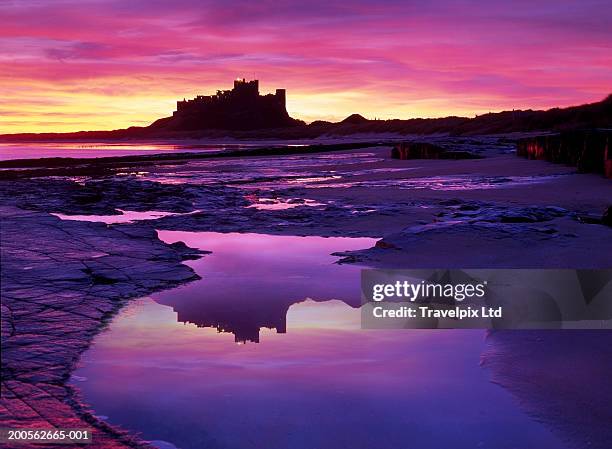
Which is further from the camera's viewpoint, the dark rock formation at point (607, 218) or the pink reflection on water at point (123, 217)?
the pink reflection on water at point (123, 217)

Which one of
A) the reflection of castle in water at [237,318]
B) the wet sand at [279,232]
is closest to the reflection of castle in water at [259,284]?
the reflection of castle in water at [237,318]

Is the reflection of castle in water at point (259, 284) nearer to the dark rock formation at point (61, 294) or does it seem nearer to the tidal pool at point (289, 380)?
the tidal pool at point (289, 380)

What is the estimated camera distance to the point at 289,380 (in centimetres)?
356

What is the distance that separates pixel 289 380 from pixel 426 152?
24.0 metres

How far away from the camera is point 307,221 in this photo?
9.76 m

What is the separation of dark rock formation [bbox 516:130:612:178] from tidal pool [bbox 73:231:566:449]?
10.6 meters

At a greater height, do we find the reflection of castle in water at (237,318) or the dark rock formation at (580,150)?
the dark rock formation at (580,150)

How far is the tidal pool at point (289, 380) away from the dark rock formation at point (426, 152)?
19.9 metres

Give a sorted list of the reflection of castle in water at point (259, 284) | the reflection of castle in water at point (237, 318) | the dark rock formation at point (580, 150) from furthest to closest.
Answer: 1. the dark rock formation at point (580, 150)
2. the reflection of castle in water at point (259, 284)
3. the reflection of castle in water at point (237, 318)

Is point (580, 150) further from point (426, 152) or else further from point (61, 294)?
point (61, 294)

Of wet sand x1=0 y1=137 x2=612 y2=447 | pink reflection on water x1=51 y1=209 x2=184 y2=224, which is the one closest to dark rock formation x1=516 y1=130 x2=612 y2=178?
wet sand x1=0 y1=137 x2=612 y2=447

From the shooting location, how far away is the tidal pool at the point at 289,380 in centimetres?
292

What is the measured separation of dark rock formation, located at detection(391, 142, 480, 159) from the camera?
24484 mm

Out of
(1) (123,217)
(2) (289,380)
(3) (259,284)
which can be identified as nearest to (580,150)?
(1) (123,217)
